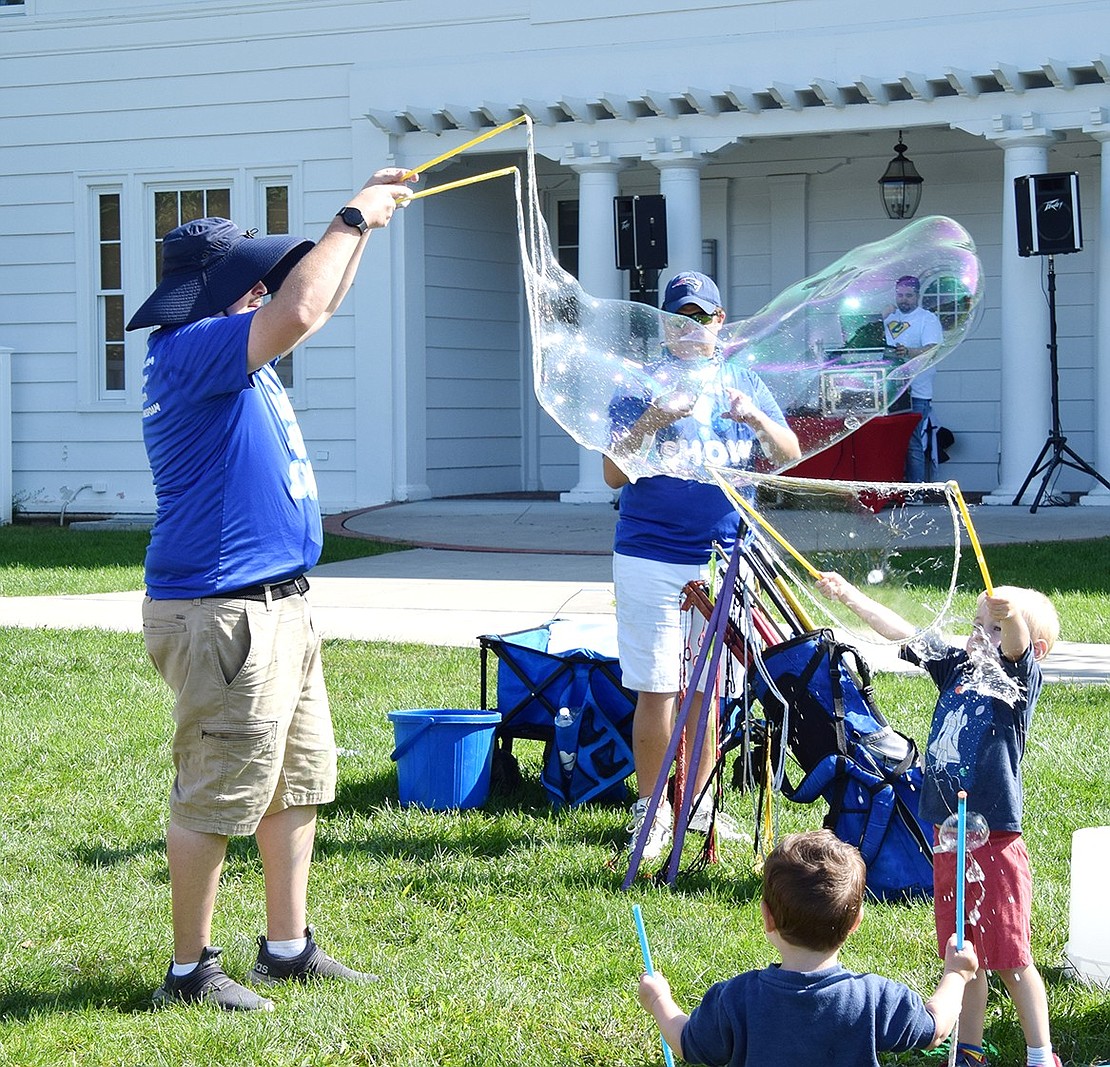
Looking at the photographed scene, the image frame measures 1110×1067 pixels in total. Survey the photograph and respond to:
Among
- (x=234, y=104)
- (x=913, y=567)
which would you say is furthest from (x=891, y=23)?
(x=913, y=567)

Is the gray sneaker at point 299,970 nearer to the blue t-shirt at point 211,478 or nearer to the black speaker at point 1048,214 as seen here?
the blue t-shirt at point 211,478

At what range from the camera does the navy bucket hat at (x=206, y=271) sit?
3.71m

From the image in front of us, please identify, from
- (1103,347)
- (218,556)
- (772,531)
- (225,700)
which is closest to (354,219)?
(218,556)

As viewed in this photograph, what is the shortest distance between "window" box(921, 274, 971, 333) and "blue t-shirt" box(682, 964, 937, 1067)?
2.77 meters

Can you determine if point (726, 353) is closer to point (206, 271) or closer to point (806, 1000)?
point (206, 271)

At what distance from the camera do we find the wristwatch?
3.58m

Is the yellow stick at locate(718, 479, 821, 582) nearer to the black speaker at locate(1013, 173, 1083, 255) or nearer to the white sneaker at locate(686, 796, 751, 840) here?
the white sneaker at locate(686, 796, 751, 840)

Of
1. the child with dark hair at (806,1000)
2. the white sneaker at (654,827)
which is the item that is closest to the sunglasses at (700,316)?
the white sneaker at (654,827)

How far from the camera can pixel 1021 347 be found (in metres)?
13.4

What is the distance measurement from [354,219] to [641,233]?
10.5 m

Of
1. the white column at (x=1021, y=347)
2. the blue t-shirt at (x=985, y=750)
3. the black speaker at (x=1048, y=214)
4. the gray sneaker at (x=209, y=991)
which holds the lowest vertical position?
the gray sneaker at (x=209, y=991)

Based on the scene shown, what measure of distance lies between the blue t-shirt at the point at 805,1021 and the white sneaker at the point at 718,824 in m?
2.35

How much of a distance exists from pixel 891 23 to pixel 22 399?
9.15 m

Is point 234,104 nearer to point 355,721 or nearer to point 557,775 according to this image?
point 355,721
